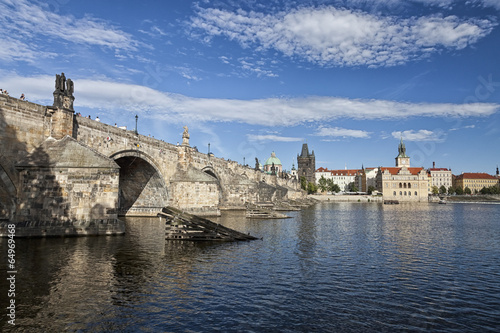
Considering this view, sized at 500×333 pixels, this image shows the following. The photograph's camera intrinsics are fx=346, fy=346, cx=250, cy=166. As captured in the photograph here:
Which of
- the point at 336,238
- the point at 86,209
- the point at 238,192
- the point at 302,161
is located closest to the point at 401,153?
the point at 302,161

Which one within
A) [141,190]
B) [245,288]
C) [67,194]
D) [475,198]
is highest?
[141,190]

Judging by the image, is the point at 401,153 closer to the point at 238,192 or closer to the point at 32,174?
the point at 238,192

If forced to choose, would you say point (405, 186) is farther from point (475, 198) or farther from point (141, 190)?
point (141, 190)

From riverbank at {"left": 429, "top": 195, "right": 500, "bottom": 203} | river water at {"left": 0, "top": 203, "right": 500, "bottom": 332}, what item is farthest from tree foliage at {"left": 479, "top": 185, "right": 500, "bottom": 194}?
river water at {"left": 0, "top": 203, "right": 500, "bottom": 332}

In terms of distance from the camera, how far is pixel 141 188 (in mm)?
40219

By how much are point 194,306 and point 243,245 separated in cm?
1039

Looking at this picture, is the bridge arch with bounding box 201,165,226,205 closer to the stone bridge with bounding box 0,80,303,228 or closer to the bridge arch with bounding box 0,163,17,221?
the stone bridge with bounding box 0,80,303,228

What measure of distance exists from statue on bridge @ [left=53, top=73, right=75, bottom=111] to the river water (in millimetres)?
9225

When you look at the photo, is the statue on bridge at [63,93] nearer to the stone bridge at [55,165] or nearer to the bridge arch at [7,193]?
the stone bridge at [55,165]

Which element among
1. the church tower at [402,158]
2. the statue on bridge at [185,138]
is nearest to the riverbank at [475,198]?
the church tower at [402,158]

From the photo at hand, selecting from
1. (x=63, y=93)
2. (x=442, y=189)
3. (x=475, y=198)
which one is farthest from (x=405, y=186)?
(x=63, y=93)

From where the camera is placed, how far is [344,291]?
448 inches

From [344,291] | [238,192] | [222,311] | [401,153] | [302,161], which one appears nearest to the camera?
[222,311]

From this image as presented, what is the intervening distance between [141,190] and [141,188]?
31cm
